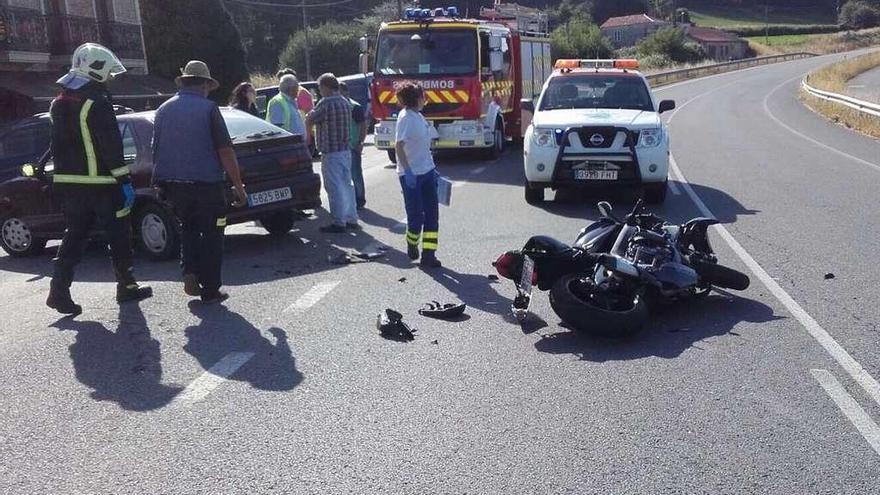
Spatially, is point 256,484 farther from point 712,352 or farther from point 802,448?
point 712,352

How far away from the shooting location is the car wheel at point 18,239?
10672mm

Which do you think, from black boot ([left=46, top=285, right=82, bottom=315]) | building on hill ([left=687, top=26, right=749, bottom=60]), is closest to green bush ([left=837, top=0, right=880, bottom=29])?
building on hill ([left=687, top=26, right=749, bottom=60])

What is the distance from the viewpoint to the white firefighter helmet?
724 centimetres

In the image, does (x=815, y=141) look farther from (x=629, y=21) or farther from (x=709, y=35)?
(x=629, y=21)

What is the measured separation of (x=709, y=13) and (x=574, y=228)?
133 metres

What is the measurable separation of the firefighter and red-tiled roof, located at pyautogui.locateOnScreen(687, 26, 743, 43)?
345 ft

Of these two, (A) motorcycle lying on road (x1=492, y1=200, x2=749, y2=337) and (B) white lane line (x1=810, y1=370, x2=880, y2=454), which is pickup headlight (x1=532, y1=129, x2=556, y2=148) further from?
(B) white lane line (x1=810, y1=370, x2=880, y2=454)

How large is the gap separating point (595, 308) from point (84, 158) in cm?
404

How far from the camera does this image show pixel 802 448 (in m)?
4.54

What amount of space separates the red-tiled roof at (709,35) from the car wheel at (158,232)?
10316cm

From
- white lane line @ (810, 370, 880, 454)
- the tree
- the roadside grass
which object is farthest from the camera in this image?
the roadside grass

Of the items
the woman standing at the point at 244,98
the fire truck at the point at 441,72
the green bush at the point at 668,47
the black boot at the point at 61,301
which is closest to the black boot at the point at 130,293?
the black boot at the point at 61,301

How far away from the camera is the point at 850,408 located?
5035 mm

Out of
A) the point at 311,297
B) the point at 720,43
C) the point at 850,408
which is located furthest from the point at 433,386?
the point at 720,43
